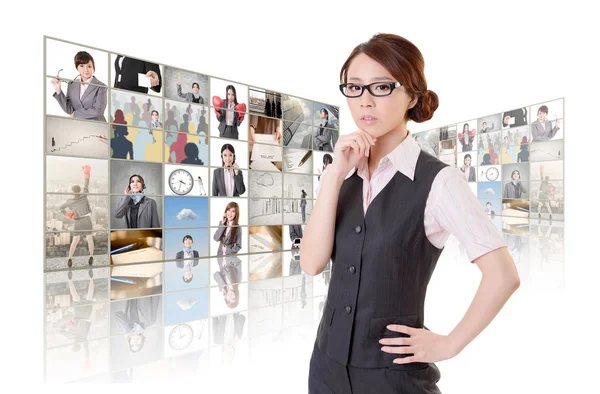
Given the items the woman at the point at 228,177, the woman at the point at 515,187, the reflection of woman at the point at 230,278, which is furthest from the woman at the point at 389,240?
Answer: the woman at the point at 515,187

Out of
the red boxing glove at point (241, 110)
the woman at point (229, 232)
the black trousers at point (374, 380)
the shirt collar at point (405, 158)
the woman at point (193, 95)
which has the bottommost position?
the woman at point (229, 232)

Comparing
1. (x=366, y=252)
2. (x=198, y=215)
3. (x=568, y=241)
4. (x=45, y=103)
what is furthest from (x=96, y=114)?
(x=568, y=241)

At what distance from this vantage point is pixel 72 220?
19.4 ft

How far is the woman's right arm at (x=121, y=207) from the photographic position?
6.34 metres

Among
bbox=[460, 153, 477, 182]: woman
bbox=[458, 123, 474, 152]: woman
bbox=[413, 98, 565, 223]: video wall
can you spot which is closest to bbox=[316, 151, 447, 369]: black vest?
bbox=[413, 98, 565, 223]: video wall

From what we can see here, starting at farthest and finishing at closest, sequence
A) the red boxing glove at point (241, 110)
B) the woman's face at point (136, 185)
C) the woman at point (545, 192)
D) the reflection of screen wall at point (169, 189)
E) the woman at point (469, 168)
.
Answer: the woman at point (469, 168), the woman at point (545, 192), the red boxing glove at point (241, 110), the woman's face at point (136, 185), the reflection of screen wall at point (169, 189)

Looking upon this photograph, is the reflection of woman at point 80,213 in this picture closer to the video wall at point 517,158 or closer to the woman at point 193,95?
the woman at point 193,95

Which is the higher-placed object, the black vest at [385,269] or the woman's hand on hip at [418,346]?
the black vest at [385,269]

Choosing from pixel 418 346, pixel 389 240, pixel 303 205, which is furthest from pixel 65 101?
pixel 418 346

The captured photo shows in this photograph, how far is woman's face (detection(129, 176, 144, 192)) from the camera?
649 centimetres

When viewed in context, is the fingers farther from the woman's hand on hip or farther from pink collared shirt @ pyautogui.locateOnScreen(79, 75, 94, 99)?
pink collared shirt @ pyautogui.locateOnScreen(79, 75, 94, 99)

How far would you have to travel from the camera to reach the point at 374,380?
0.98 metres

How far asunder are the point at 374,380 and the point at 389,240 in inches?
13.0

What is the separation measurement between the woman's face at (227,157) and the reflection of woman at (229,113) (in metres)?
0.29
